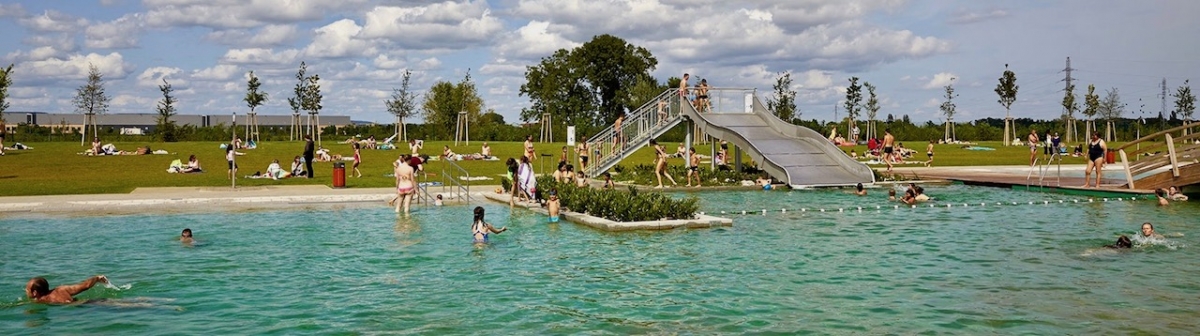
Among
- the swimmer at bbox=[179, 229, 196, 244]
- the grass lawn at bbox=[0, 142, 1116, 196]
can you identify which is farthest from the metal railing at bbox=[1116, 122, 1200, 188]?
the swimmer at bbox=[179, 229, 196, 244]

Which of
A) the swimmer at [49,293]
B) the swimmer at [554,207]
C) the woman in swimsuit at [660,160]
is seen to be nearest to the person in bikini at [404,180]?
the swimmer at [554,207]

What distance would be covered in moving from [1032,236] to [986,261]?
4.05 meters

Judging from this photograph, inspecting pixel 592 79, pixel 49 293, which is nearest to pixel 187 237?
pixel 49 293

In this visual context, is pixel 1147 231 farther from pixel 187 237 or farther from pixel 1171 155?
pixel 187 237

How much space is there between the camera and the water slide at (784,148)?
3329cm

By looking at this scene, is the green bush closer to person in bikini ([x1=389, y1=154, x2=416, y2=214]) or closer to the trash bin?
person in bikini ([x1=389, y1=154, x2=416, y2=214])

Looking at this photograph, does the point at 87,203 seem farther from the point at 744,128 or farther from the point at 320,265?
the point at 744,128

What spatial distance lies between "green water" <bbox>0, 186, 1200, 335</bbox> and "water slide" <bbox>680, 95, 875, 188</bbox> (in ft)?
29.3

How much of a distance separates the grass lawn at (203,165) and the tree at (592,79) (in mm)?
30256

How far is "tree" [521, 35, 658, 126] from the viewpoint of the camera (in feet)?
310

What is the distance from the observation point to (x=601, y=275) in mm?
15609

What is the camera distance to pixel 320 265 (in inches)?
659

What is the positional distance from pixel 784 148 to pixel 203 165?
85.2 ft

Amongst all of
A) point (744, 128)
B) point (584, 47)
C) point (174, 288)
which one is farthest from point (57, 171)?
point (584, 47)
